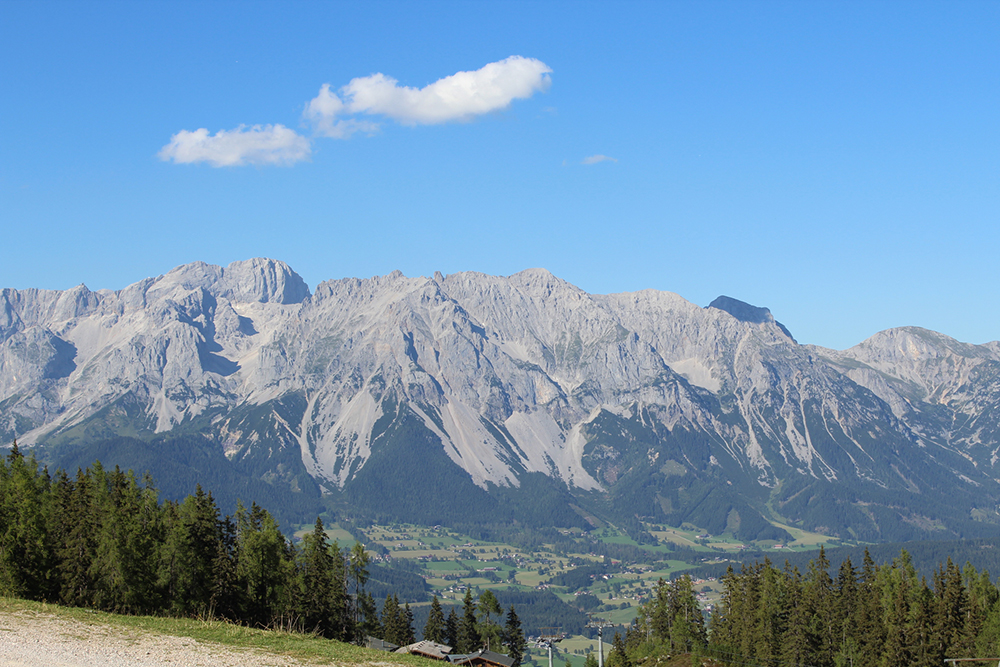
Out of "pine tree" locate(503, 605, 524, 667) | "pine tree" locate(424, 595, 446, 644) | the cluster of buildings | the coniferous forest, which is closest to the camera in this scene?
the coniferous forest

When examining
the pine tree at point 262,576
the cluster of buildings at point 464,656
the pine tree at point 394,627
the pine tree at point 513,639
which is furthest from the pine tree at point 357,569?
the pine tree at point 513,639

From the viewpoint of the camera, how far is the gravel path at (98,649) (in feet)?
134

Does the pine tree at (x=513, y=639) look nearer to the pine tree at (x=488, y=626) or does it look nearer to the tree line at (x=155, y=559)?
the pine tree at (x=488, y=626)

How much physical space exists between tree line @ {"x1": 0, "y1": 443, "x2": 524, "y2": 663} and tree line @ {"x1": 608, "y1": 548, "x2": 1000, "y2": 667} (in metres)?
35.8

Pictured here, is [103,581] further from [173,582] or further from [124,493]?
[124,493]

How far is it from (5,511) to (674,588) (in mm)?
82815

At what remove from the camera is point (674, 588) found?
122375 millimetres

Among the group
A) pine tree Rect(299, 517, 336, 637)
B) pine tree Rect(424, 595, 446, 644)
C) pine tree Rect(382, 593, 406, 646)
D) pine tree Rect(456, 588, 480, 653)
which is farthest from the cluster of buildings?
pine tree Rect(424, 595, 446, 644)

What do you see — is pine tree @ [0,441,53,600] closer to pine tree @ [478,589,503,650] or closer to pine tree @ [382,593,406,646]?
pine tree @ [382,593,406,646]

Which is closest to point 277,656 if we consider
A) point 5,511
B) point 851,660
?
point 5,511

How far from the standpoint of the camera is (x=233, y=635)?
49938 mm

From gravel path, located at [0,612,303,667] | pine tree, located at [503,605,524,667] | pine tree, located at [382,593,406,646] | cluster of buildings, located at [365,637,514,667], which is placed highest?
gravel path, located at [0,612,303,667]

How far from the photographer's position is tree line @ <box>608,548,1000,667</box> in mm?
88875

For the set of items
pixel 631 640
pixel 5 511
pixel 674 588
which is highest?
pixel 5 511
